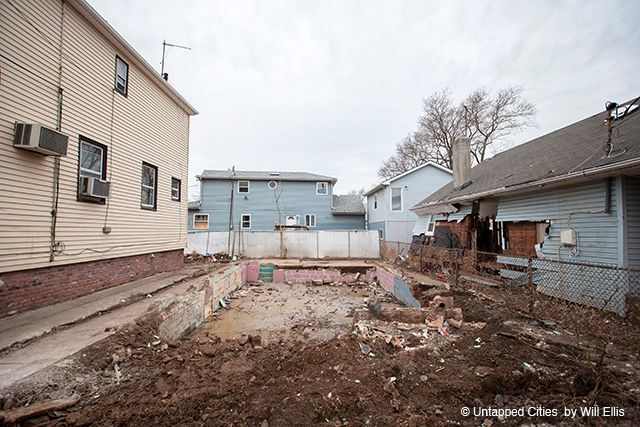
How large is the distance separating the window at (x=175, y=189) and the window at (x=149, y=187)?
44.1 inches

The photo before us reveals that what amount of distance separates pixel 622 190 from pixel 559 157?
2514 millimetres

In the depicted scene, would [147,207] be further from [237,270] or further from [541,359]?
[541,359]

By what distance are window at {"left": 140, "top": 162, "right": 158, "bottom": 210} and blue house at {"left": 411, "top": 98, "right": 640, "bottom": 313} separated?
990 centimetres

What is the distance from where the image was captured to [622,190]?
5488mm

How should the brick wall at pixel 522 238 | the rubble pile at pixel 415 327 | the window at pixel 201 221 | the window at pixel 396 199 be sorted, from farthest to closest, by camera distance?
the window at pixel 201 221
the window at pixel 396 199
the brick wall at pixel 522 238
the rubble pile at pixel 415 327

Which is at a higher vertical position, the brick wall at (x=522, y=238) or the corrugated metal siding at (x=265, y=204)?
the corrugated metal siding at (x=265, y=204)

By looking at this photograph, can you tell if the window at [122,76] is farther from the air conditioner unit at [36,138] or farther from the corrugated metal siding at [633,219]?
the corrugated metal siding at [633,219]

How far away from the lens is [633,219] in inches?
215

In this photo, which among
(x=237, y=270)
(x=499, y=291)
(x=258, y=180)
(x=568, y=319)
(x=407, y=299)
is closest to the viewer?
(x=568, y=319)

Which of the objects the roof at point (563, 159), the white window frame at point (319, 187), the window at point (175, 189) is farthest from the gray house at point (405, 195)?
the window at point (175, 189)

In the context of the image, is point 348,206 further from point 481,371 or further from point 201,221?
point 481,371

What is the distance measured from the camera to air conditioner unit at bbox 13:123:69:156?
174 inches

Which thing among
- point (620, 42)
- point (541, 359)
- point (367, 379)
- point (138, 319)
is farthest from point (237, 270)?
point (620, 42)

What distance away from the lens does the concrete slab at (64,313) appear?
3580mm
